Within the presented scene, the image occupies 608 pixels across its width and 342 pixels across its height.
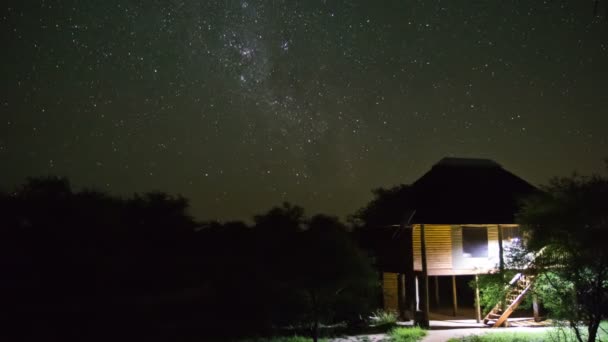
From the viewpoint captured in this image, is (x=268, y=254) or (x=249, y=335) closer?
(x=268, y=254)

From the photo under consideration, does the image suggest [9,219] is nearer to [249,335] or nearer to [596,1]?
[249,335]

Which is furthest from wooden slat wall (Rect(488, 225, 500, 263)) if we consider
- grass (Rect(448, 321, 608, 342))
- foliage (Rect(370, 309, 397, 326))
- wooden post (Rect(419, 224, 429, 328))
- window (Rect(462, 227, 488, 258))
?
foliage (Rect(370, 309, 397, 326))

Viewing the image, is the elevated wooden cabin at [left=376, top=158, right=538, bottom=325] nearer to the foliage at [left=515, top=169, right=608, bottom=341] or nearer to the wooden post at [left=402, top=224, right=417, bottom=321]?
the wooden post at [left=402, top=224, right=417, bottom=321]

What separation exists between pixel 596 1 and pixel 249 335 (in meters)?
20.2

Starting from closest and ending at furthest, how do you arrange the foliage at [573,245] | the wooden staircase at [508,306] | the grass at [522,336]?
the foliage at [573,245], the grass at [522,336], the wooden staircase at [508,306]

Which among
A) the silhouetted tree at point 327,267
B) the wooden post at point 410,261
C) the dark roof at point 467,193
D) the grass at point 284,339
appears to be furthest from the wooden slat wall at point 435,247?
the grass at point 284,339

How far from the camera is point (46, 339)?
682 inches

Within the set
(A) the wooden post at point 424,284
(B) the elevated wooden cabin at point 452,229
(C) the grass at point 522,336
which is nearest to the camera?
(C) the grass at point 522,336

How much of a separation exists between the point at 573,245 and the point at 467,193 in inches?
432

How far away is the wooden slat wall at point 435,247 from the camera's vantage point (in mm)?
23648

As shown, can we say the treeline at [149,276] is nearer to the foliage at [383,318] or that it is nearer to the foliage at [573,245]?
the foliage at [383,318]

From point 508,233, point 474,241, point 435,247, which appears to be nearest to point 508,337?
point 435,247

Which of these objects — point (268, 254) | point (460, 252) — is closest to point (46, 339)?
point (268, 254)

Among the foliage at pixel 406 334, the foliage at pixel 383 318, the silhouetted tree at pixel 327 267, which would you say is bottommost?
the foliage at pixel 406 334
